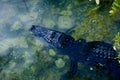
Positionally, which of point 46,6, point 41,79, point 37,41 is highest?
point 46,6

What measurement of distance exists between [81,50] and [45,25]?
1392mm

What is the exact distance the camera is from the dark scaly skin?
16.2 feet

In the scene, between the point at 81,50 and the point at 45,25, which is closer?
the point at 81,50

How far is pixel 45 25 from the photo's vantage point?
20.6 ft

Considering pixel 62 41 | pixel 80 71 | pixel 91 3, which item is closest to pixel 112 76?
pixel 80 71

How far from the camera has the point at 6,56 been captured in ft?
19.3

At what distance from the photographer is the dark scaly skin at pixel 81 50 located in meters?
4.93

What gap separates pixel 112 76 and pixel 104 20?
5.15ft

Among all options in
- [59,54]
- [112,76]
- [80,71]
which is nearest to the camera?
[112,76]

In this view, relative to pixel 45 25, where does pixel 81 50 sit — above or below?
below

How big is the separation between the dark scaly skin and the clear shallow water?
16cm

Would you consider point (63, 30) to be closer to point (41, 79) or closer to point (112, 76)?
point (41, 79)

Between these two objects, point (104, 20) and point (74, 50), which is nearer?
point (74, 50)

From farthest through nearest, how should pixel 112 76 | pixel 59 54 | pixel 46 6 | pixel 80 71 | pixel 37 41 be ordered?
pixel 46 6, pixel 37 41, pixel 59 54, pixel 80 71, pixel 112 76
